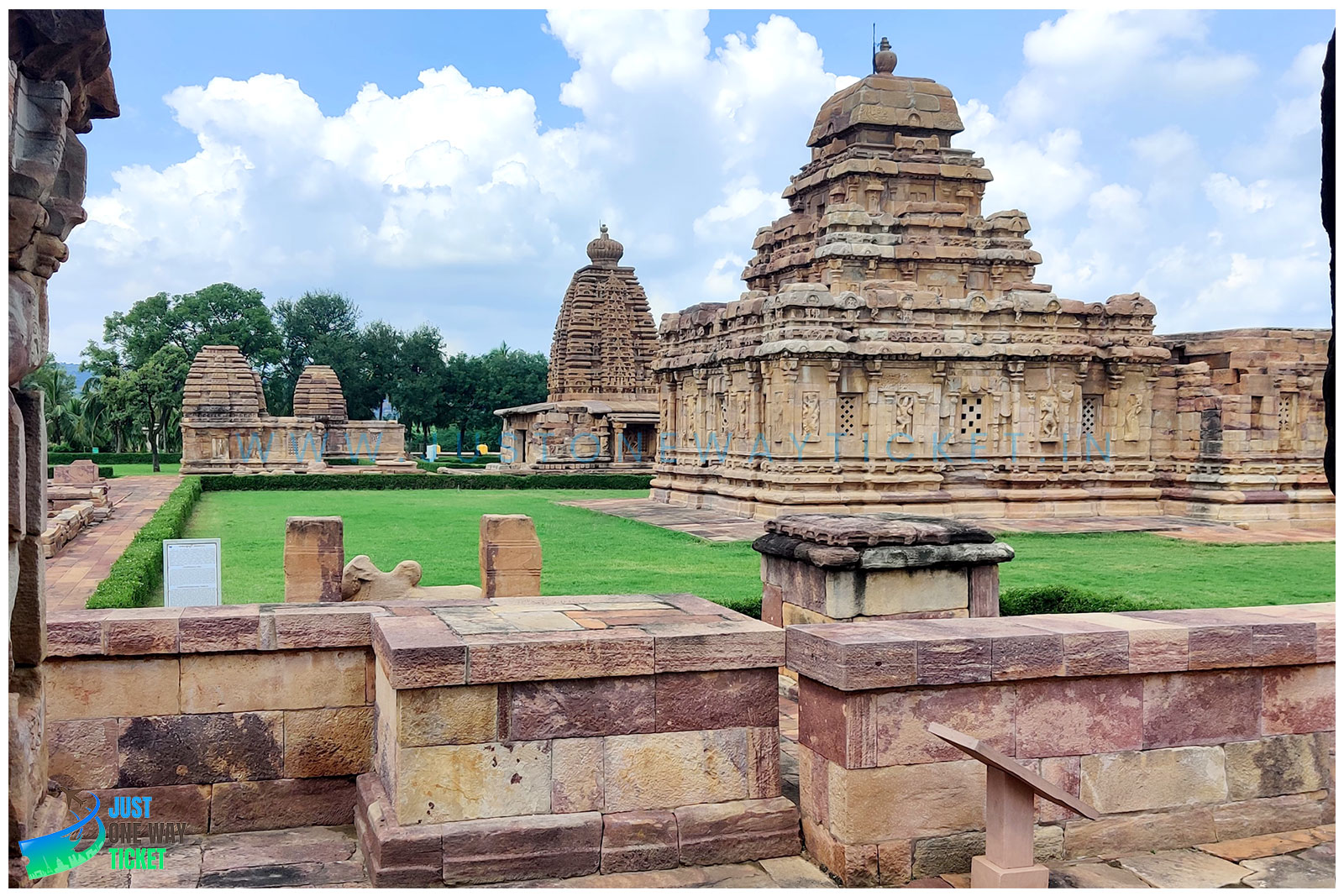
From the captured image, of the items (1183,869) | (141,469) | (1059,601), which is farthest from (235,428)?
(1183,869)

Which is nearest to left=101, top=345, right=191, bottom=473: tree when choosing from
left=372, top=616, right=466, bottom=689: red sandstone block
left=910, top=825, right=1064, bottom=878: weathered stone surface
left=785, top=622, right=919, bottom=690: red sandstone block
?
left=372, top=616, right=466, bottom=689: red sandstone block

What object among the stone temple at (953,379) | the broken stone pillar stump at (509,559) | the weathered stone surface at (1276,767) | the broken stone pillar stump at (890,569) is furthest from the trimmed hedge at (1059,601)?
the stone temple at (953,379)

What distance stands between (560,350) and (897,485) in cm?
2255

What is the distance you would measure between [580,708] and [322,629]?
138 cm

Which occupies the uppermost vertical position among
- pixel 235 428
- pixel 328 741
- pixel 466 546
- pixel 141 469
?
pixel 235 428

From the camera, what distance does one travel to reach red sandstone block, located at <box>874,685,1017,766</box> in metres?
4.25

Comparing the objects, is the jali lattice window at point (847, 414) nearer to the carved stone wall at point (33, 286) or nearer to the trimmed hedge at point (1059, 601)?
the trimmed hedge at point (1059, 601)

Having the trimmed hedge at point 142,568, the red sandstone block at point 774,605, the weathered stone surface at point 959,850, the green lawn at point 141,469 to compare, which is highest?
the red sandstone block at point 774,605

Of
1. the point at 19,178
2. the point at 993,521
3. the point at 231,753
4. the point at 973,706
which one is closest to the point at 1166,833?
the point at 973,706

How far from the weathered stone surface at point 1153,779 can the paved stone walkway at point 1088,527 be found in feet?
36.9

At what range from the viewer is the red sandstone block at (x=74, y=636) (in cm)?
472

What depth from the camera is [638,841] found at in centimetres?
438

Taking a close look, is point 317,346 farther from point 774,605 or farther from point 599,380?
point 774,605

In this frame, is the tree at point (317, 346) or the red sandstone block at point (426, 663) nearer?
the red sandstone block at point (426, 663)
